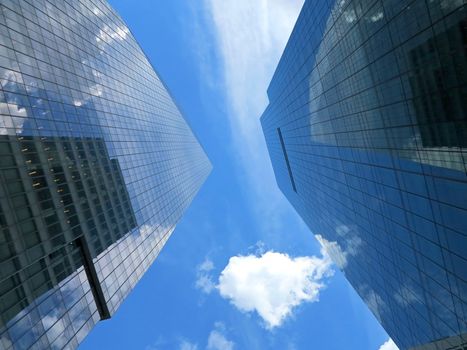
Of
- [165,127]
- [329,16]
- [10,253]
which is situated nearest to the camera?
[10,253]

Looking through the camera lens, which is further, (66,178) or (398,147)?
(66,178)

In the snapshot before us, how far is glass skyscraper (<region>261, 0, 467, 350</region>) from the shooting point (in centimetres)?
2666

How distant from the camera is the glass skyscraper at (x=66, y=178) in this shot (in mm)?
32812

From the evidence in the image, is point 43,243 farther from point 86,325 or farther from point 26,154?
point 86,325

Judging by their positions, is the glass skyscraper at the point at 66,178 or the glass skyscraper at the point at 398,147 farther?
the glass skyscraper at the point at 66,178

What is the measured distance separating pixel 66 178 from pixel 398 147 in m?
33.6

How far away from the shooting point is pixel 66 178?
1730 inches

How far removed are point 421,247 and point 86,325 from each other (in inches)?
1310

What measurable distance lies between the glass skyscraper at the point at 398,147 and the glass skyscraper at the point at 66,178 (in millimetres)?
32016

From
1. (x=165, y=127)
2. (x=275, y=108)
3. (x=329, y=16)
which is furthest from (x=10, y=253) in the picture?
(x=275, y=108)

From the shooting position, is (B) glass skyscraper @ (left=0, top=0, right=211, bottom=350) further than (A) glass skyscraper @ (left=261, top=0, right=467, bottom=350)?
Yes

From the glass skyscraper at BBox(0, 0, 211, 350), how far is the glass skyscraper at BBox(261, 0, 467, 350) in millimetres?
32016

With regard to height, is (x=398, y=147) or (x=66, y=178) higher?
(x=66, y=178)

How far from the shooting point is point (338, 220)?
6919 centimetres
